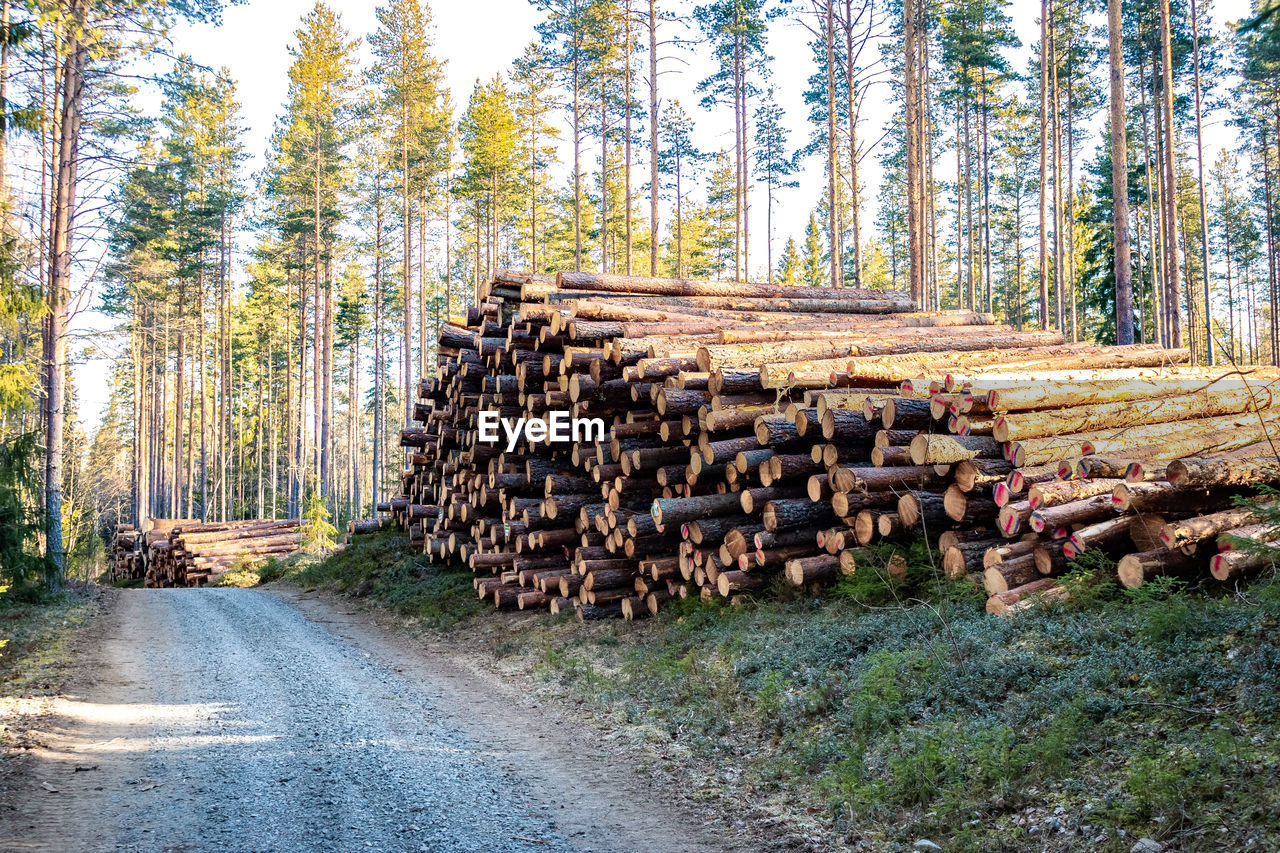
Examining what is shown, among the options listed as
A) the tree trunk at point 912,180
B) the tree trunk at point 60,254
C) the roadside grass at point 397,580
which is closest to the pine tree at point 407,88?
the roadside grass at point 397,580

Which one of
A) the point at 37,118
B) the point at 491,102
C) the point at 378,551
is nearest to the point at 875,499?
the point at 37,118

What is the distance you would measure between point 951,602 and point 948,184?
41.7m

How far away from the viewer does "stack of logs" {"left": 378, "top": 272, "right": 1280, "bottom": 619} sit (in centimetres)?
678

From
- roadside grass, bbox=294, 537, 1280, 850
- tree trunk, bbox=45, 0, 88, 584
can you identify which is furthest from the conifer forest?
roadside grass, bbox=294, 537, 1280, 850

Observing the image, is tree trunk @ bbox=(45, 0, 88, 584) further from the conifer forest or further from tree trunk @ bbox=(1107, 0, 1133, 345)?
tree trunk @ bbox=(1107, 0, 1133, 345)

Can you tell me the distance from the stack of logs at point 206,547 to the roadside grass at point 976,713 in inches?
895

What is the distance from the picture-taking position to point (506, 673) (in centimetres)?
962

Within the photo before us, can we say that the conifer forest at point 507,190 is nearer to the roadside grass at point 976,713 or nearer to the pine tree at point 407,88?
the pine tree at point 407,88

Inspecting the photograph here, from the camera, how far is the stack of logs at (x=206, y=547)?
26578 millimetres

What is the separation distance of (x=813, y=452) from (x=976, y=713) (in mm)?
3469

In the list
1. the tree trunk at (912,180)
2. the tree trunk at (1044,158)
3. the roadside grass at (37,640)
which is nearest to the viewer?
the roadside grass at (37,640)

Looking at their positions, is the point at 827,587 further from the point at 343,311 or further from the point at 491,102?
the point at 343,311

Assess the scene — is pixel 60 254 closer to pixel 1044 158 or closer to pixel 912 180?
pixel 912 180

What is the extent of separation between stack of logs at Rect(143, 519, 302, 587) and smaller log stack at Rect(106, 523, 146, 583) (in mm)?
1241
